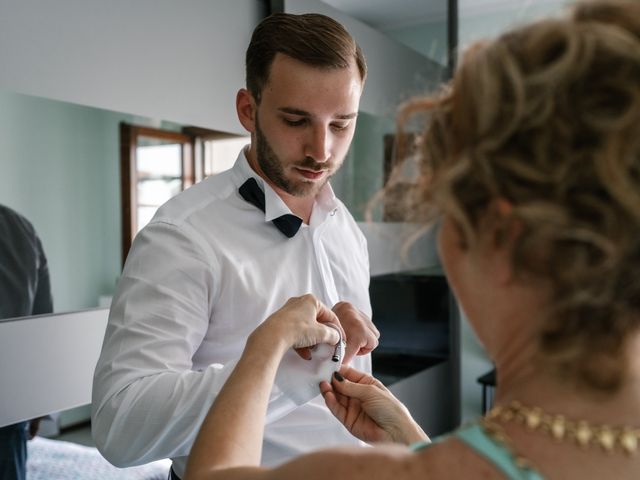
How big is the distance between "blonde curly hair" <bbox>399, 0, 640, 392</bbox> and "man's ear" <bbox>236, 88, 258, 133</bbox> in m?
0.93

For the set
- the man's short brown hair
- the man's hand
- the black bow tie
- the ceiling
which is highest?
the ceiling

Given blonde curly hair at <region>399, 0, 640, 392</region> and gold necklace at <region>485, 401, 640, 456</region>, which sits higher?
blonde curly hair at <region>399, 0, 640, 392</region>

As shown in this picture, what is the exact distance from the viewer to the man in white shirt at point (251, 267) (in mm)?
1051

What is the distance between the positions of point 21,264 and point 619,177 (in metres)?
1.46

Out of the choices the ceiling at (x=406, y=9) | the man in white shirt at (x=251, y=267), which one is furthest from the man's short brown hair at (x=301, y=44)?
the ceiling at (x=406, y=9)

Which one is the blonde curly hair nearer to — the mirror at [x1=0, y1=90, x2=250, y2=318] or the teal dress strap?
the teal dress strap

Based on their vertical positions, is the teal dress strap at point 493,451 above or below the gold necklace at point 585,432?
below

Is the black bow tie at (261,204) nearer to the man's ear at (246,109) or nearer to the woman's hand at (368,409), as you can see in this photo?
the man's ear at (246,109)

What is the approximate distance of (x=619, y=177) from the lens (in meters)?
0.48

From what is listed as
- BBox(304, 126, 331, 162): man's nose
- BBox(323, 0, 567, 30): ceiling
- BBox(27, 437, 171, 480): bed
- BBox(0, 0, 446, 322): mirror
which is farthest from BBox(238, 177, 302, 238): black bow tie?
BBox(323, 0, 567, 30): ceiling

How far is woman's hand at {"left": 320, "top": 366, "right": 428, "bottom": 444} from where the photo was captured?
99 cm

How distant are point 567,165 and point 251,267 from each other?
877 millimetres

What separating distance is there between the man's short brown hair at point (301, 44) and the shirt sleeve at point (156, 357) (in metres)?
0.46

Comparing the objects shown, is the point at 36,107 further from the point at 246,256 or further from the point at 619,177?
the point at 619,177
